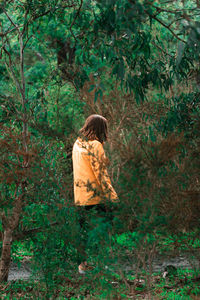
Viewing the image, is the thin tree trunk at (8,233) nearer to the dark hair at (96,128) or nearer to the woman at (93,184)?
the woman at (93,184)

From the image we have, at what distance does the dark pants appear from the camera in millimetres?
3629

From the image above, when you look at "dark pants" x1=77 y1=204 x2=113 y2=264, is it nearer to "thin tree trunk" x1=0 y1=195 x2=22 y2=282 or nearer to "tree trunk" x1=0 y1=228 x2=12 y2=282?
"thin tree trunk" x1=0 y1=195 x2=22 y2=282

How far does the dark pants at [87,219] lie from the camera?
3629mm

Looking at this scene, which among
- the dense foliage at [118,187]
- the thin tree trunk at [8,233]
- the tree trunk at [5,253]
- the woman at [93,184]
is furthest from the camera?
the tree trunk at [5,253]

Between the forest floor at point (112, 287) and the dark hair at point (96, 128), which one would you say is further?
the dark hair at point (96, 128)

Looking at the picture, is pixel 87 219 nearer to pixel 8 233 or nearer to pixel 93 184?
pixel 93 184

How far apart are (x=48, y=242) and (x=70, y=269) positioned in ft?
1.10

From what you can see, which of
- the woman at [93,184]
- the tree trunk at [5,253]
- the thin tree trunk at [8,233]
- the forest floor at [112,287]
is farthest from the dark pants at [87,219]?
the tree trunk at [5,253]

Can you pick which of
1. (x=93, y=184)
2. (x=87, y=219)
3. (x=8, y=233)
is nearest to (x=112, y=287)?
(x=87, y=219)

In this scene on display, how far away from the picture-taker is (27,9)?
219 inches

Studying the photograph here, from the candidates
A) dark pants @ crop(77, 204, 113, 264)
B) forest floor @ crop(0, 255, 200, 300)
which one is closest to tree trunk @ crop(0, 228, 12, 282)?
forest floor @ crop(0, 255, 200, 300)

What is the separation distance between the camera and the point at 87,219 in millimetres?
3740

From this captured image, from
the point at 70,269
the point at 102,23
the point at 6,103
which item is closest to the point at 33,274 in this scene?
the point at 70,269

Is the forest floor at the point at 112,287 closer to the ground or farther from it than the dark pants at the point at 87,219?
closer to the ground
